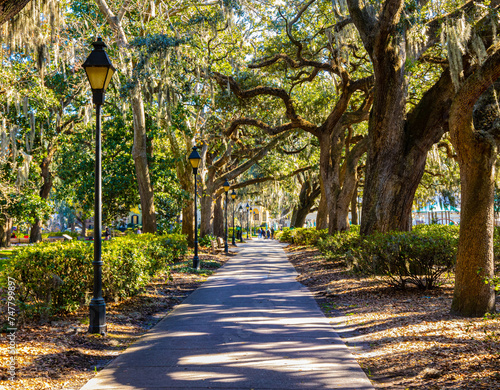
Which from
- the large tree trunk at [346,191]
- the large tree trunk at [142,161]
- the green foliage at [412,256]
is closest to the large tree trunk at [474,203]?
the green foliage at [412,256]

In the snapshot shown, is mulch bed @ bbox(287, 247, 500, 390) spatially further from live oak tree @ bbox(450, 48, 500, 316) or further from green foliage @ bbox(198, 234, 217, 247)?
green foliage @ bbox(198, 234, 217, 247)

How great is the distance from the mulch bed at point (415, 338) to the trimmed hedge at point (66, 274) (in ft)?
12.8

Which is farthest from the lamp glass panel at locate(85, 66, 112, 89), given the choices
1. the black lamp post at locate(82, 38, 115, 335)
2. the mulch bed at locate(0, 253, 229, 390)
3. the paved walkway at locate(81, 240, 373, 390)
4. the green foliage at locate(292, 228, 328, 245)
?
the green foliage at locate(292, 228, 328, 245)

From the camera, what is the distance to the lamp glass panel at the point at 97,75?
23.4 ft

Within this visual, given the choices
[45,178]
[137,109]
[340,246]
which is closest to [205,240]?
[45,178]

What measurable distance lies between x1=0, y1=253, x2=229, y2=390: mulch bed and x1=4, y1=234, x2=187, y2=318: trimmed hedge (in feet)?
0.87

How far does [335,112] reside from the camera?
723 inches

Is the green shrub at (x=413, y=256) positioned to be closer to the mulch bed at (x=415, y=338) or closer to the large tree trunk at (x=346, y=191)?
the mulch bed at (x=415, y=338)

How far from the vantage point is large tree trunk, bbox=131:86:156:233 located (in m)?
15.0

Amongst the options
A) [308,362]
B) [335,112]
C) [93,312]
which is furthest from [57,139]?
[308,362]

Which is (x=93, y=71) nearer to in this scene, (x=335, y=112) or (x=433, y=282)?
(x=433, y=282)

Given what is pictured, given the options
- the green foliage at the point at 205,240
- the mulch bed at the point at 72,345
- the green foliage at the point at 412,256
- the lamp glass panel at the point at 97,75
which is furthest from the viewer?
the green foliage at the point at 205,240

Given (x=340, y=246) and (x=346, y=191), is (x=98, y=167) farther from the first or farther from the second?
(x=346, y=191)

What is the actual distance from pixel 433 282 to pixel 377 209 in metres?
3.17
